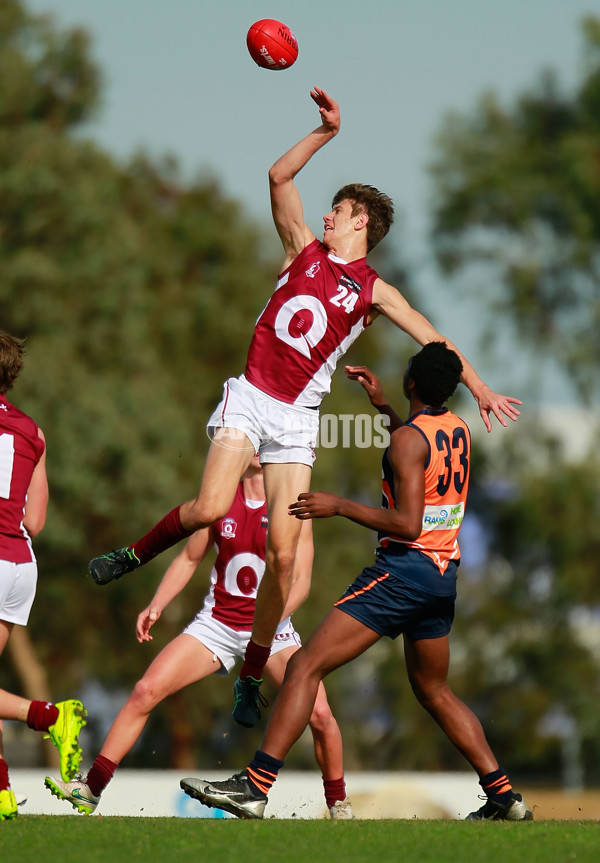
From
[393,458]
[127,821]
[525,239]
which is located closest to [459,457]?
[393,458]

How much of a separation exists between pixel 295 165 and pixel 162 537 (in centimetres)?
245

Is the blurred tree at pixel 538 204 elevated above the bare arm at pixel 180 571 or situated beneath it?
elevated above

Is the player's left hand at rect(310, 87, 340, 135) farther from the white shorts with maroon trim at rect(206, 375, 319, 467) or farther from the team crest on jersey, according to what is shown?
the team crest on jersey

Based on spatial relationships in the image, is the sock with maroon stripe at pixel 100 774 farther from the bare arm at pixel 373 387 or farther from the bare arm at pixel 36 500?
the bare arm at pixel 373 387

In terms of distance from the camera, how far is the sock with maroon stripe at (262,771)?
6637 mm

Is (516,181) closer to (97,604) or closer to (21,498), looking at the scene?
(97,604)

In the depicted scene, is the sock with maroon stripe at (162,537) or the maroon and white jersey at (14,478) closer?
the maroon and white jersey at (14,478)

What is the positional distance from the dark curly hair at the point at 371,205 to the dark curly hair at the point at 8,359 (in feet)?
7.64

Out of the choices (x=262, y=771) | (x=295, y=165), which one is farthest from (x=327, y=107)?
(x=262, y=771)

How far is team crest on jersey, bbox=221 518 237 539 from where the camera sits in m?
8.84

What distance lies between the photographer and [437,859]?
5.52 m

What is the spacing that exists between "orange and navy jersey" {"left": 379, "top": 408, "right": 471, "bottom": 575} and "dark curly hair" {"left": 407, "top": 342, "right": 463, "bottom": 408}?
95 millimetres

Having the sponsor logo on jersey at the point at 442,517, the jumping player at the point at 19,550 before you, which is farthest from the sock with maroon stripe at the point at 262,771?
the sponsor logo on jersey at the point at 442,517

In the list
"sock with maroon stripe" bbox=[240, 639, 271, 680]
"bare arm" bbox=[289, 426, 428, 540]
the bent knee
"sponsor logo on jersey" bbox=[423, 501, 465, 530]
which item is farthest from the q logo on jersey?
the bent knee
